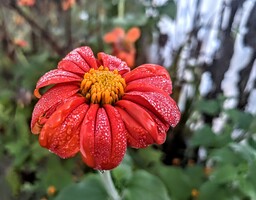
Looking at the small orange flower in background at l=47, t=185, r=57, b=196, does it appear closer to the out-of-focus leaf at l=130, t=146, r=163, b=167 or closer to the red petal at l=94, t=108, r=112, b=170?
the out-of-focus leaf at l=130, t=146, r=163, b=167

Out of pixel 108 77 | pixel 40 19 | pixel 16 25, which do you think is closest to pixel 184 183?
pixel 108 77

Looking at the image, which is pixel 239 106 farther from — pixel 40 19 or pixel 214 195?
pixel 40 19

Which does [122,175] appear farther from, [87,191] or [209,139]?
[209,139]

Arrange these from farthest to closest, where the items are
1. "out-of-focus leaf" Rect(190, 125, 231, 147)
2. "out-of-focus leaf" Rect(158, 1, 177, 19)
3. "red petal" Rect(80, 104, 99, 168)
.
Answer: "out-of-focus leaf" Rect(158, 1, 177, 19)
"out-of-focus leaf" Rect(190, 125, 231, 147)
"red petal" Rect(80, 104, 99, 168)

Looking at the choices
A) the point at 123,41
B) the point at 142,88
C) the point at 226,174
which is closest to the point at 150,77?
the point at 142,88

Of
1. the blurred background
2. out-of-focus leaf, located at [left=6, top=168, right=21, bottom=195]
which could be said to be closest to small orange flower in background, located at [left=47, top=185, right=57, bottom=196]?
the blurred background

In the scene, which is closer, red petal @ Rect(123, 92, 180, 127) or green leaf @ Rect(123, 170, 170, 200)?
red petal @ Rect(123, 92, 180, 127)
